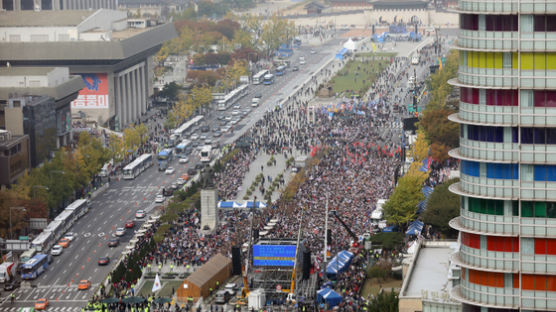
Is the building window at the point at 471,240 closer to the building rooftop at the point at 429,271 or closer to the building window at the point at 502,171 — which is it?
the building window at the point at 502,171

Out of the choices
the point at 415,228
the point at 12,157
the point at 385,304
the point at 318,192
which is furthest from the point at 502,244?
the point at 12,157

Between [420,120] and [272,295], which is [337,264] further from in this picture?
[420,120]

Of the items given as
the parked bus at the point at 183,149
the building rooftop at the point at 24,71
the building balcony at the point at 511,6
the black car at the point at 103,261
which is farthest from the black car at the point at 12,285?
the building balcony at the point at 511,6

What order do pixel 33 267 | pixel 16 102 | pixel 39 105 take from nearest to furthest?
1. pixel 33 267
2. pixel 16 102
3. pixel 39 105

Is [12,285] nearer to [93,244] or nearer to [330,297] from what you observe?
[93,244]

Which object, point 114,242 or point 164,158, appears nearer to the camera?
point 114,242

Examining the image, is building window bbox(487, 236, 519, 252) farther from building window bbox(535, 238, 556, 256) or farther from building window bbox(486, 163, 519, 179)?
building window bbox(486, 163, 519, 179)
